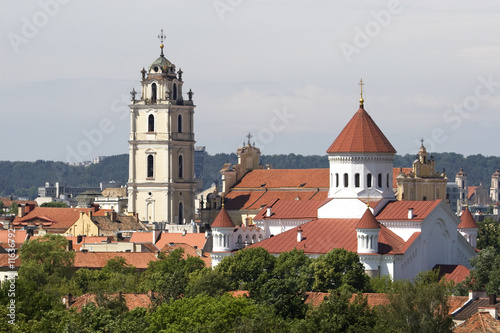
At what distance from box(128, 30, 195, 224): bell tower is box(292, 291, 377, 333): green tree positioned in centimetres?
7217

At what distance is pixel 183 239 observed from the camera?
113062mm

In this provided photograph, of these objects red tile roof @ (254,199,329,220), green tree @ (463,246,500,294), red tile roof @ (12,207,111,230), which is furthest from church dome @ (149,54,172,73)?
green tree @ (463,246,500,294)

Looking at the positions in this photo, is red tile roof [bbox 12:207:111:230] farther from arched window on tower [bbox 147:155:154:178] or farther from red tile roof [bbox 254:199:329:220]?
red tile roof [bbox 254:199:329:220]

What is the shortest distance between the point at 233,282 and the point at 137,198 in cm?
5326

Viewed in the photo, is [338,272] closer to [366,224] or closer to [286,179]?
[366,224]

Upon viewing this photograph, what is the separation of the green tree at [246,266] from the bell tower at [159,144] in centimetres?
4795

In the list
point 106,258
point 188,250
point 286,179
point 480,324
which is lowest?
point 480,324

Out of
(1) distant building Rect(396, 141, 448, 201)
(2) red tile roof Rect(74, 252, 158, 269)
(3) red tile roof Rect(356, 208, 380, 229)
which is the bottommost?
(2) red tile roof Rect(74, 252, 158, 269)

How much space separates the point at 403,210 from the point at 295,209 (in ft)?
32.4

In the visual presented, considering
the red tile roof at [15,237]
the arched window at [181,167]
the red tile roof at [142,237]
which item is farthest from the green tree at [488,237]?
the red tile roof at [15,237]

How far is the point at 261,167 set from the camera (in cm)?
12625

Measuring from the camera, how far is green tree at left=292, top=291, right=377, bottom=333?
57125mm

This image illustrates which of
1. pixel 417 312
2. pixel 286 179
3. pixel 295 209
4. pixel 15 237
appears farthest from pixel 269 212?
pixel 417 312

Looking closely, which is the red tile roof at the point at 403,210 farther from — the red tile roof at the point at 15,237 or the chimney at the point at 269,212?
the red tile roof at the point at 15,237
